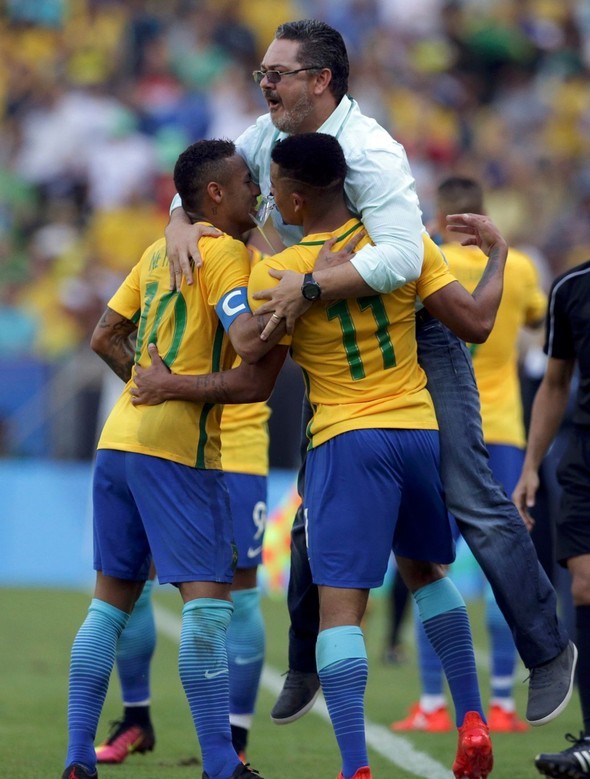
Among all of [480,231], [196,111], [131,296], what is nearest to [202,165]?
[131,296]

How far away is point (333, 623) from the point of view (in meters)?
4.52

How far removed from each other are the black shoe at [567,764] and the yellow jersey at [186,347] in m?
1.49

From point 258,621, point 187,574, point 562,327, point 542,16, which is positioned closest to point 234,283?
point 187,574

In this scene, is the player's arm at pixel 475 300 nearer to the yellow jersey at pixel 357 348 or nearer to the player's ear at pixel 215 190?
the yellow jersey at pixel 357 348

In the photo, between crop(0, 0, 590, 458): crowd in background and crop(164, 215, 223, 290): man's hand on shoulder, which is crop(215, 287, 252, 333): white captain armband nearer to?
crop(164, 215, 223, 290): man's hand on shoulder

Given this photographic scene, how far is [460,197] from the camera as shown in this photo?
676 centimetres

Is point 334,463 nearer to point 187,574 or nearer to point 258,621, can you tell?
point 187,574

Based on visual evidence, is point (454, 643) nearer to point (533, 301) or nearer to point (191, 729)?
point (191, 729)

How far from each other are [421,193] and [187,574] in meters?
12.7

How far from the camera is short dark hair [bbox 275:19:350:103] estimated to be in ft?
15.8

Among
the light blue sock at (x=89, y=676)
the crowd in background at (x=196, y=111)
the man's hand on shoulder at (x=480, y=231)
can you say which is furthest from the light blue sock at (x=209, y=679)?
the crowd in background at (x=196, y=111)

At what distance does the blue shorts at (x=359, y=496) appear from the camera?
452 centimetres

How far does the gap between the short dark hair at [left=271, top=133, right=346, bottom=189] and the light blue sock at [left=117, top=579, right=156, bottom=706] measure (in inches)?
85.0

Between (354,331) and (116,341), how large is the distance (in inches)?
40.5
